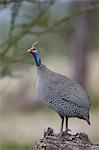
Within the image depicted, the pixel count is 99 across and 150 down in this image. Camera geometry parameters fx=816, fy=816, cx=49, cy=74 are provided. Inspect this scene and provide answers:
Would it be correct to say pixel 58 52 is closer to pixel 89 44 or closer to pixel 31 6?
pixel 89 44

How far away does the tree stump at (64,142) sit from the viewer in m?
7.50

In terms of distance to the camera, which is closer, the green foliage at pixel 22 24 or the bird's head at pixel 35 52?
the bird's head at pixel 35 52

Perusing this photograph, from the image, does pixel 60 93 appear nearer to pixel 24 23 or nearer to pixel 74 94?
pixel 74 94

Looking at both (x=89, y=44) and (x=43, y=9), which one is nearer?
(x=43, y=9)

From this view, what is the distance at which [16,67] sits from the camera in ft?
39.9

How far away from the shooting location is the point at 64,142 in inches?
298

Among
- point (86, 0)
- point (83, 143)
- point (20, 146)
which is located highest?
point (86, 0)

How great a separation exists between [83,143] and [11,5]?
409cm

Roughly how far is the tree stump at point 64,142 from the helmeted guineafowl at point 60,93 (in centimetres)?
21

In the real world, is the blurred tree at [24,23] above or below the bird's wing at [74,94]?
above

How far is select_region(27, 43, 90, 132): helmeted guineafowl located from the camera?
24.9 feet

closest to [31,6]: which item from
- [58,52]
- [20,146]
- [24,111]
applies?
[20,146]

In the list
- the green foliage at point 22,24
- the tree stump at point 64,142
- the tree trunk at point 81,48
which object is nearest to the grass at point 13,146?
the green foliage at point 22,24

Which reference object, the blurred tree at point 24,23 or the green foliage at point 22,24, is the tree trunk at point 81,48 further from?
the green foliage at point 22,24
